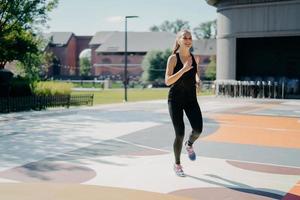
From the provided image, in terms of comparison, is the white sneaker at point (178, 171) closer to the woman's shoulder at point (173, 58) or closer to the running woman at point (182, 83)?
the running woman at point (182, 83)

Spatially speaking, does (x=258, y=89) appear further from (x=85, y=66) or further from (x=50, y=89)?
(x=85, y=66)

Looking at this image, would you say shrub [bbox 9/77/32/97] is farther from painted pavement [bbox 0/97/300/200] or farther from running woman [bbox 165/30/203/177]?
running woman [bbox 165/30/203/177]

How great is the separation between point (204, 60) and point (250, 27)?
67.8 meters

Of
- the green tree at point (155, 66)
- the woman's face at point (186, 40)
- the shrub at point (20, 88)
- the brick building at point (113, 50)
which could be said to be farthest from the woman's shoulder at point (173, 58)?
the brick building at point (113, 50)

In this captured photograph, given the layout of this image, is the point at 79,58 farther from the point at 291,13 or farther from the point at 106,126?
the point at 106,126

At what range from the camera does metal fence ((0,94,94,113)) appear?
57.2ft

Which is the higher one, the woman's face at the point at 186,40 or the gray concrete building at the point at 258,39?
the gray concrete building at the point at 258,39

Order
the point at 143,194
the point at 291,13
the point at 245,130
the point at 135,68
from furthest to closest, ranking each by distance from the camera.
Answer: the point at 135,68
the point at 291,13
the point at 245,130
the point at 143,194

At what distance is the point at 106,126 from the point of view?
1266 cm

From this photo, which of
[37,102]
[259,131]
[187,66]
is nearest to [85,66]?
[37,102]

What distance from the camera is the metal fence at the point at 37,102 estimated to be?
17.4m

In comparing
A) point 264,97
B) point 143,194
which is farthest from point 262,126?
point 264,97

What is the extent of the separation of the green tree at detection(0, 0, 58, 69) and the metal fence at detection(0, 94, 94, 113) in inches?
130

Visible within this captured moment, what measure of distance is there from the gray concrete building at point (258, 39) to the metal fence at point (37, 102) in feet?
44.6
